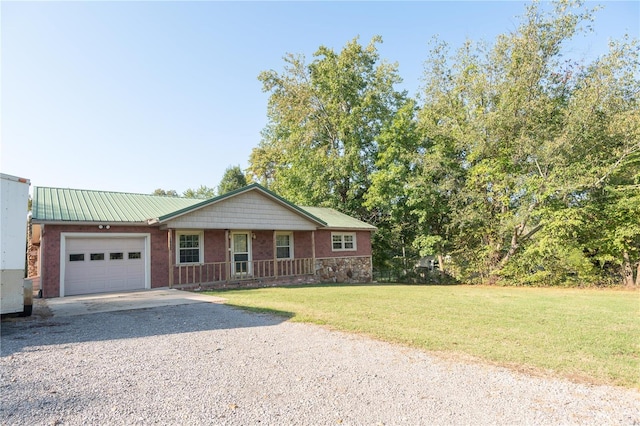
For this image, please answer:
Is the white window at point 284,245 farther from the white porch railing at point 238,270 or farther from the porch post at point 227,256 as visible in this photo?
the porch post at point 227,256

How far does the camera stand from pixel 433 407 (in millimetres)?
3545

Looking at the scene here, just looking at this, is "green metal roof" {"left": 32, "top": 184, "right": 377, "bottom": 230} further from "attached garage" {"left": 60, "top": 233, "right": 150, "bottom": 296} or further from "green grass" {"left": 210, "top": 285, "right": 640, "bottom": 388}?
"green grass" {"left": 210, "top": 285, "right": 640, "bottom": 388}

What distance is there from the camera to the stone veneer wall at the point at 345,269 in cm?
1969

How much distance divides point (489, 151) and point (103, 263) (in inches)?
753

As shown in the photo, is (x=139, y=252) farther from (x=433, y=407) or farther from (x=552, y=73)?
(x=552, y=73)

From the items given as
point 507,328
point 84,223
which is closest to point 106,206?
point 84,223

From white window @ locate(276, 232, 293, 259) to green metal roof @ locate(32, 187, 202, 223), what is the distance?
481cm

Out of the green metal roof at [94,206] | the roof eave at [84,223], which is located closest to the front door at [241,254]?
the green metal roof at [94,206]

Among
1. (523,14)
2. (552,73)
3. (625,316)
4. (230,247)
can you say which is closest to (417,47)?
(523,14)

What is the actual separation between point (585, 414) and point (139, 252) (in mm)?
13984

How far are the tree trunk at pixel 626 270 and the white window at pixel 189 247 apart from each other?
19.3 metres

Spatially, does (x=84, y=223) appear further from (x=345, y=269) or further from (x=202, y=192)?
(x=202, y=192)

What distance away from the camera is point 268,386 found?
4.09 metres

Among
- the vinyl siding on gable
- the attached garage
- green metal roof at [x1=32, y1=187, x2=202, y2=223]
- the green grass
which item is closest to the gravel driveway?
the green grass
